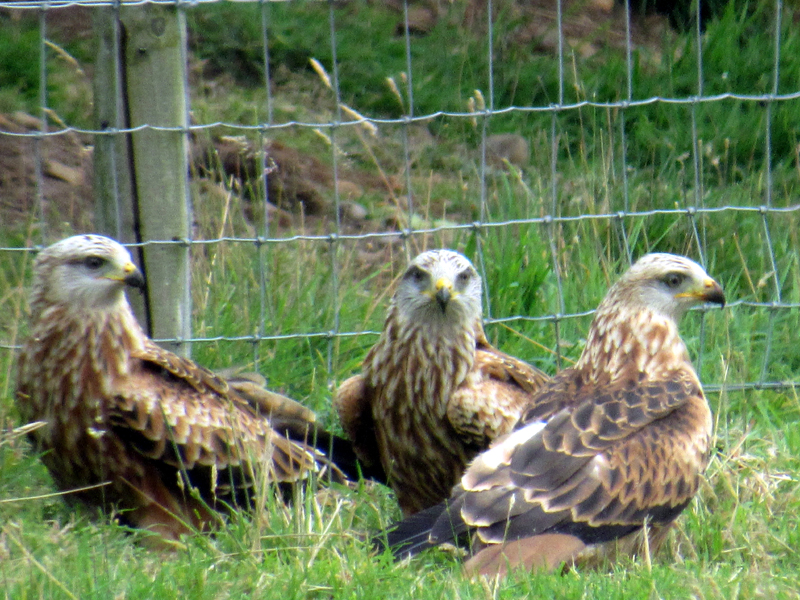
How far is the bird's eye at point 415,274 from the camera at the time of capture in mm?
5039

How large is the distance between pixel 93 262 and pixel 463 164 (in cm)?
446

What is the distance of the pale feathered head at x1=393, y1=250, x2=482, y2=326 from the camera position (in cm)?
499

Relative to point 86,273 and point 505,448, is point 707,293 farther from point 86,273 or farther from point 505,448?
point 86,273

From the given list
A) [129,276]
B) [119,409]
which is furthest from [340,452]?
[129,276]

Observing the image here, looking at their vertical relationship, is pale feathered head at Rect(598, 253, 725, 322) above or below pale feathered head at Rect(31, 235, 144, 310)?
below

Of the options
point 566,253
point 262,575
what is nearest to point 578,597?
point 262,575

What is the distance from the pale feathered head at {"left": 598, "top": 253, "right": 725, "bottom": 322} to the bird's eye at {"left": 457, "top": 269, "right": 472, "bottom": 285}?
589 millimetres

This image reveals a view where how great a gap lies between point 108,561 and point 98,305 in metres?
1.13

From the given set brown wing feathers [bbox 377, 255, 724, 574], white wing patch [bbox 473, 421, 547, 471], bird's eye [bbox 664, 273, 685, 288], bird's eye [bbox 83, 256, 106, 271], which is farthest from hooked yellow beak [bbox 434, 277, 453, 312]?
bird's eye [bbox 83, 256, 106, 271]

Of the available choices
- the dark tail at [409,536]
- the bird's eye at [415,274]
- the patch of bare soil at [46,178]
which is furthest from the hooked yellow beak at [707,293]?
the patch of bare soil at [46,178]

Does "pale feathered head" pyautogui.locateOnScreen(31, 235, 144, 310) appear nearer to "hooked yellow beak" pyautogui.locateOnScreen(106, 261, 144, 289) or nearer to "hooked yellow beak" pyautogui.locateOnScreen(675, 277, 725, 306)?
"hooked yellow beak" pyautogui.locateOnScreen(106, 261, 144, 289)

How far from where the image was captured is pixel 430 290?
496 cm

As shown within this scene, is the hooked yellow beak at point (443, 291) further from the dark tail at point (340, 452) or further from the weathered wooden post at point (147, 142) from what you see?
the weathered wooden post at point (147, 142)

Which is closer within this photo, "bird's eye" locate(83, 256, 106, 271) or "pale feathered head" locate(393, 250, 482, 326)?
"bird's eye" locate(83, 256, 106, 271)
